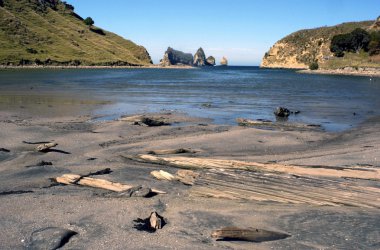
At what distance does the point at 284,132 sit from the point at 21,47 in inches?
5786

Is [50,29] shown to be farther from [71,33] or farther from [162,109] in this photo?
Result: [162,109]

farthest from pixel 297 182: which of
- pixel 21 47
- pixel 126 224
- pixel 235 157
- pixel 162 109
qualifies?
A: pixel 21 47

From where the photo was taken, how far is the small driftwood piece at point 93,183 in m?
9.78

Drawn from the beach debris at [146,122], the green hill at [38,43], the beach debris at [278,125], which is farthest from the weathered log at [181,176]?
the green hill at [38,43]

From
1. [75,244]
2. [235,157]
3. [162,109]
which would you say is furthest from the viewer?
[162,109]

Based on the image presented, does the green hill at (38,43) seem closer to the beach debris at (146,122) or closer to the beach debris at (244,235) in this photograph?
the beach debris at (146,122)

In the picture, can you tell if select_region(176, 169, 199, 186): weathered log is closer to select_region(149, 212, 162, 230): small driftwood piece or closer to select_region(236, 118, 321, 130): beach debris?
select_region(149, 212, 162, 230): small driftwood piece

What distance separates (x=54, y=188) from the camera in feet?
33.4

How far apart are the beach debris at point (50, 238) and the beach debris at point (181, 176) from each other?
11.0 ft

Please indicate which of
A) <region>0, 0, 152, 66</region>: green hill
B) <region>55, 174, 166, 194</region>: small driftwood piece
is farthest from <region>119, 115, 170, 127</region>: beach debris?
<region>0, 0, 152, 66</region>: green hill

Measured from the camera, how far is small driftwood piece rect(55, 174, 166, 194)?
32.1 ft

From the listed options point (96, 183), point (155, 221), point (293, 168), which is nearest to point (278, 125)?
point (293, 168)

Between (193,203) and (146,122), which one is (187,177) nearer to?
(193,203)

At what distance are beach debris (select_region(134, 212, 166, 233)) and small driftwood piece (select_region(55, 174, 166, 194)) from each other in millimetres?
1604
